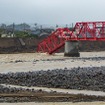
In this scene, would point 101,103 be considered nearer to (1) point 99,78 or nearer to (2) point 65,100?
(2) point 65,100

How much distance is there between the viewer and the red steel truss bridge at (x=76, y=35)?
39844 millimetres

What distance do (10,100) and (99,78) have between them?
7.00 m

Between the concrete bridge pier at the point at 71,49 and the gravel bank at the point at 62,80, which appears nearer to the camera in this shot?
the gravel bank at the point at 62,80

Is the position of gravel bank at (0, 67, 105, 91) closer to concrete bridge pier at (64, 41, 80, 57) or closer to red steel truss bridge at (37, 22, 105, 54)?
red steel truss bridge at (37, 22, 105, 54)

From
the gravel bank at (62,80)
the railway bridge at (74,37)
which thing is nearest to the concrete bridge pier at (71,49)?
the railway bridge at (74,37)

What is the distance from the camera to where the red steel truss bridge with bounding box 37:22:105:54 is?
39844mm

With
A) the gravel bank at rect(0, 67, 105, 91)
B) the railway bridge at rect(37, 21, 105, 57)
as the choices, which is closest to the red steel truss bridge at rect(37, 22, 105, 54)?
the railway bridge at rect(37, 21, 105, 57)

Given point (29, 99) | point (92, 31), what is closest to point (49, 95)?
point (29, 99)

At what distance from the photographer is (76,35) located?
140 ft

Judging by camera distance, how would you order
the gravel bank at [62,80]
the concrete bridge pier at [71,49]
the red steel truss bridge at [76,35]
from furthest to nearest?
the concrete bridge pier at [71,49], the red steel truss bridge at [76,35], the gravel bank at [62,80]

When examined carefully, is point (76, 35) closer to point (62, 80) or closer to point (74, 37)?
point (74, 37)

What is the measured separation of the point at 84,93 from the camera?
17.0 m

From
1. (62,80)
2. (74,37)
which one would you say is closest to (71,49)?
(74,37)

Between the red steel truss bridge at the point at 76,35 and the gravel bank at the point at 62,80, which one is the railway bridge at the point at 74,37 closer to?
the red steel truss bridge at the point at 76,35
